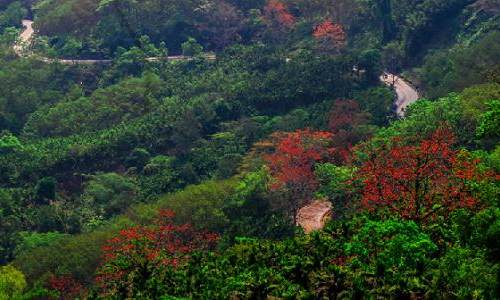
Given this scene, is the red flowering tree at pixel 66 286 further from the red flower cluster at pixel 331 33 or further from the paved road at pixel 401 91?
the red flower cluster at pixel 331 33

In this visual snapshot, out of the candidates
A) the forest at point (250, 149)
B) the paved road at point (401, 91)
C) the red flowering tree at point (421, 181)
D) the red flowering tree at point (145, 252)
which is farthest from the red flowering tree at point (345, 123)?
the red flowering tree at point (145, 252)

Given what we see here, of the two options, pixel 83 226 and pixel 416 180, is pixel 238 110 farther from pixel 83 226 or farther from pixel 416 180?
pixel 416 180

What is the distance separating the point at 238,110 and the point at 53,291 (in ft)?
128

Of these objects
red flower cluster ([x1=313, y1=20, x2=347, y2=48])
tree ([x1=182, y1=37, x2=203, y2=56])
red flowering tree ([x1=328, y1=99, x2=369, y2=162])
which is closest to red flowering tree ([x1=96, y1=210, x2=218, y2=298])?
red flowering tree ([x1=328, y1=99, x2=369, y2=162])

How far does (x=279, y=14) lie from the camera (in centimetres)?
9619

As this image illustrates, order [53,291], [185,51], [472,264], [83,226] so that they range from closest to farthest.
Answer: [472,264] → [53,291] → [83,226] → [185,51]

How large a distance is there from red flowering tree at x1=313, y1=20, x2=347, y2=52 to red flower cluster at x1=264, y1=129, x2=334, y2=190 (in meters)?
30.1

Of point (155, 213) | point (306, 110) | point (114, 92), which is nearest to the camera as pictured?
point (155, 213)

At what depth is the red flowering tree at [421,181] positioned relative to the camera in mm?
38531

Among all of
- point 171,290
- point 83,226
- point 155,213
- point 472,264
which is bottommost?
point 83,226

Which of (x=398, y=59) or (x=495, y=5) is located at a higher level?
(x=495, y=5)

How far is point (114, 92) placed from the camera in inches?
3177

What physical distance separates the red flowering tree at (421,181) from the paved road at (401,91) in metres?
32.6

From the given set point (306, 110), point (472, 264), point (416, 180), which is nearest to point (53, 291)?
point (416, 180)
